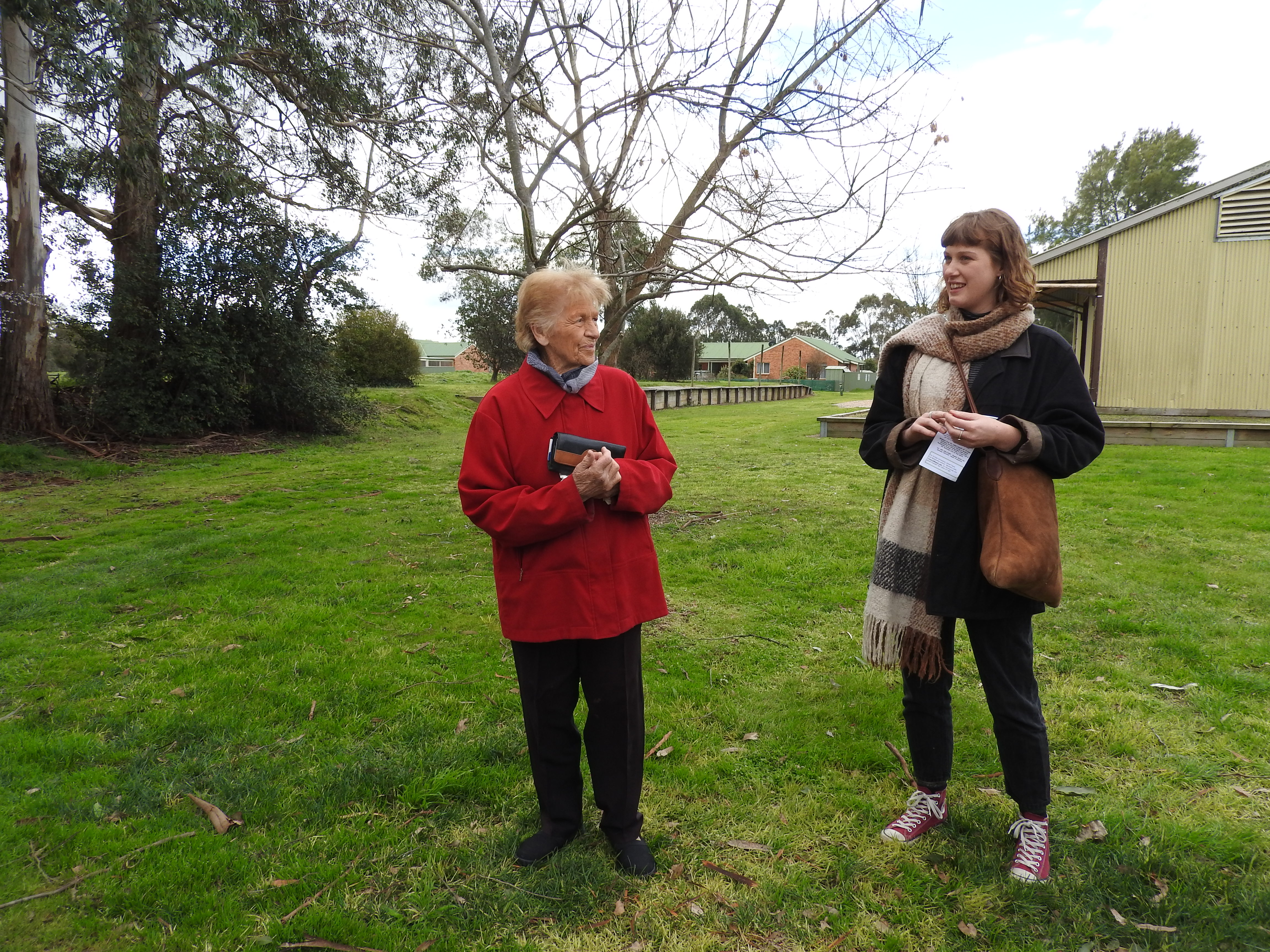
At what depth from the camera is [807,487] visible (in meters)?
9.41

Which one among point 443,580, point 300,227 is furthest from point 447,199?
point 300,227

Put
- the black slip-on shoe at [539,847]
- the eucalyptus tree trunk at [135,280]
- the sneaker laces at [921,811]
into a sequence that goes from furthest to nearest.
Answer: the eucalyptus tree trunk at [135,280] → the sneaker laces at [921,811] → the black slip-on shoe at [539,847]

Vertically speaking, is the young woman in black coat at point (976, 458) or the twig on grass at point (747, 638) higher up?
the young woman in black coat at point (976, 458)

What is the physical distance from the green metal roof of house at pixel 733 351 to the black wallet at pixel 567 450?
234 ft

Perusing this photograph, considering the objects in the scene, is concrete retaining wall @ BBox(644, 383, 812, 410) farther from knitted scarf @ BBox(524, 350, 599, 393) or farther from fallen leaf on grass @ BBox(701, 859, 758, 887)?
fallen leaf on grass @ BBox(701, 859, 758, 887)

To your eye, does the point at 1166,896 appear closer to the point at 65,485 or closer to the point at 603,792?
the point at 603,792

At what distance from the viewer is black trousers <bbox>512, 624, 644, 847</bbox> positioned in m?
2.37

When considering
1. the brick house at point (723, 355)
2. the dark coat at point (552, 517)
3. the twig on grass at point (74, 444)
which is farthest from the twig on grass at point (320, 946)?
the brick house at point (723, 355)

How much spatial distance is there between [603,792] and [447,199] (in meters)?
6.54

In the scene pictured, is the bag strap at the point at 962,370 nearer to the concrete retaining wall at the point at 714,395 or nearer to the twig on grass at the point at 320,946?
the twig on grass at the point at 320,946

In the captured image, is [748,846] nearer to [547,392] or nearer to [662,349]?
[547,392]

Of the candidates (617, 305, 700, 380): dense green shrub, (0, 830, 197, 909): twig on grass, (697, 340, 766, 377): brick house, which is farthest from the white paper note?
(697, 340, 766, 377): brick house

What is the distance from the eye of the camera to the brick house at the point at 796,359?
70.4 metres

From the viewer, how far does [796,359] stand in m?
70.9
